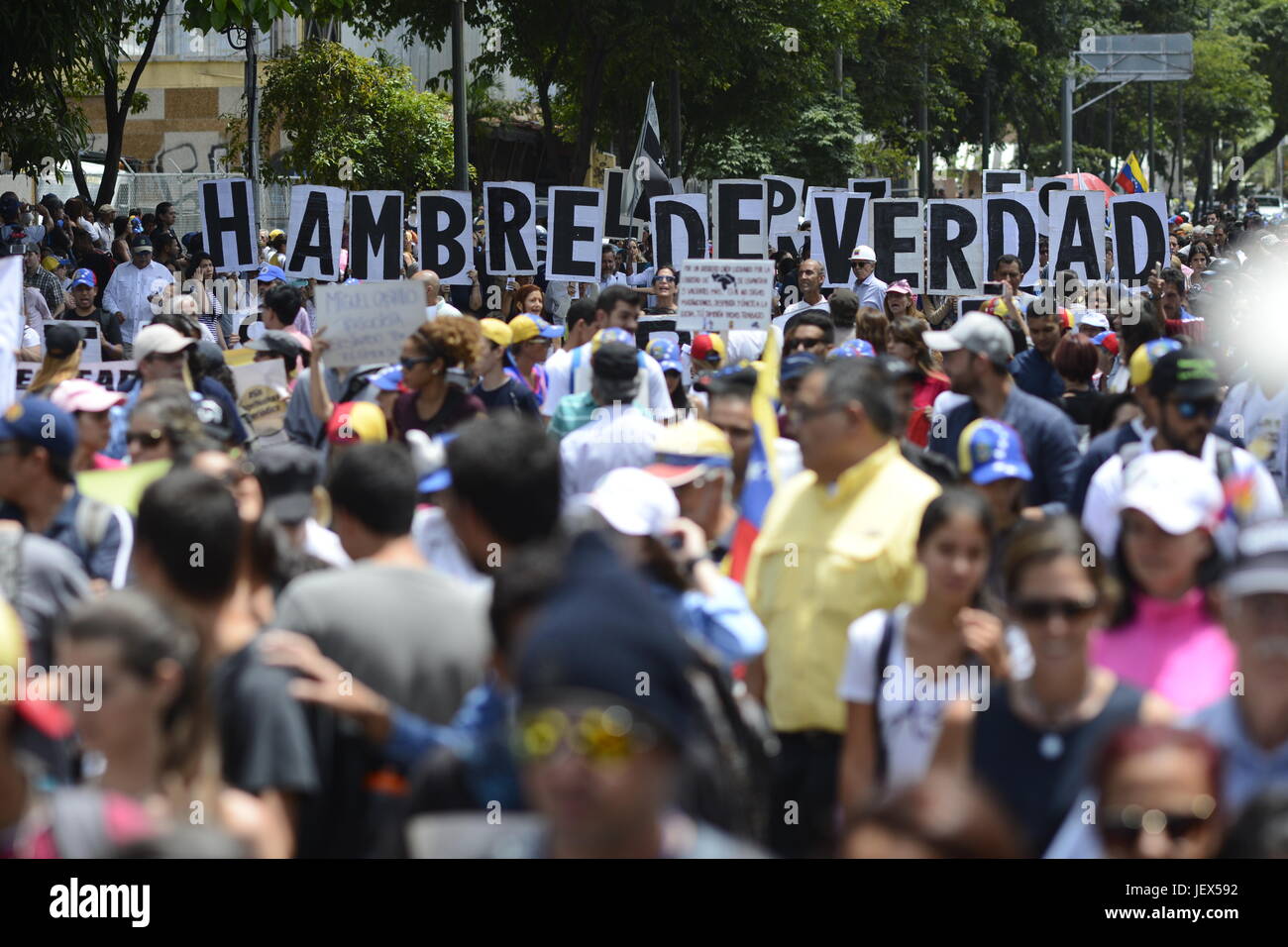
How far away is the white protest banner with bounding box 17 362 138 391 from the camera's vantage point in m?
8.66

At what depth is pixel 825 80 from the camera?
35.4 metres

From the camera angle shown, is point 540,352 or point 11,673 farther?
point 540,352

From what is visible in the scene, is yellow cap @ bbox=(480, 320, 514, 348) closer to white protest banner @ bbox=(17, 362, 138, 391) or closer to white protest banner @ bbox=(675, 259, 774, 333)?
white protest banner @ bbox=(675, 259, 774, 333)

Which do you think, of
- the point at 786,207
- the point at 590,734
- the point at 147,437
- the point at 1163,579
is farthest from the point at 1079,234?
the point at 590,734

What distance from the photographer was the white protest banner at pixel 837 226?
13.4 metres

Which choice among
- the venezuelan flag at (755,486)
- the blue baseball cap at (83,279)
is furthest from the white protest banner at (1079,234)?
the venezuelan flag at (755,486)

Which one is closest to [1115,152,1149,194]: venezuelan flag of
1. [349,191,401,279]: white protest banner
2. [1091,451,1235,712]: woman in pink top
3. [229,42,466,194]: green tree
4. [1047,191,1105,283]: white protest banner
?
[229,42,466,194]: green tree

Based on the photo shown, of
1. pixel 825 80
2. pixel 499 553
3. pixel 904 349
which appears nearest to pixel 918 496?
pixel 499 553

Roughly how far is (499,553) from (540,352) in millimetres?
5839

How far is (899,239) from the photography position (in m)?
13.2

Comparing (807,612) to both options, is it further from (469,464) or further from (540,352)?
(540,352)

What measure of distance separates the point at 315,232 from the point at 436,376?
6364mm

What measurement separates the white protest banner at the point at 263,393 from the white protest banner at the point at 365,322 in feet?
Answer: 1.06

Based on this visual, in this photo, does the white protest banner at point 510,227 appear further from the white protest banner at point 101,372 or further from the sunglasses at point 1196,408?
the sunglasses at point 1196,408
